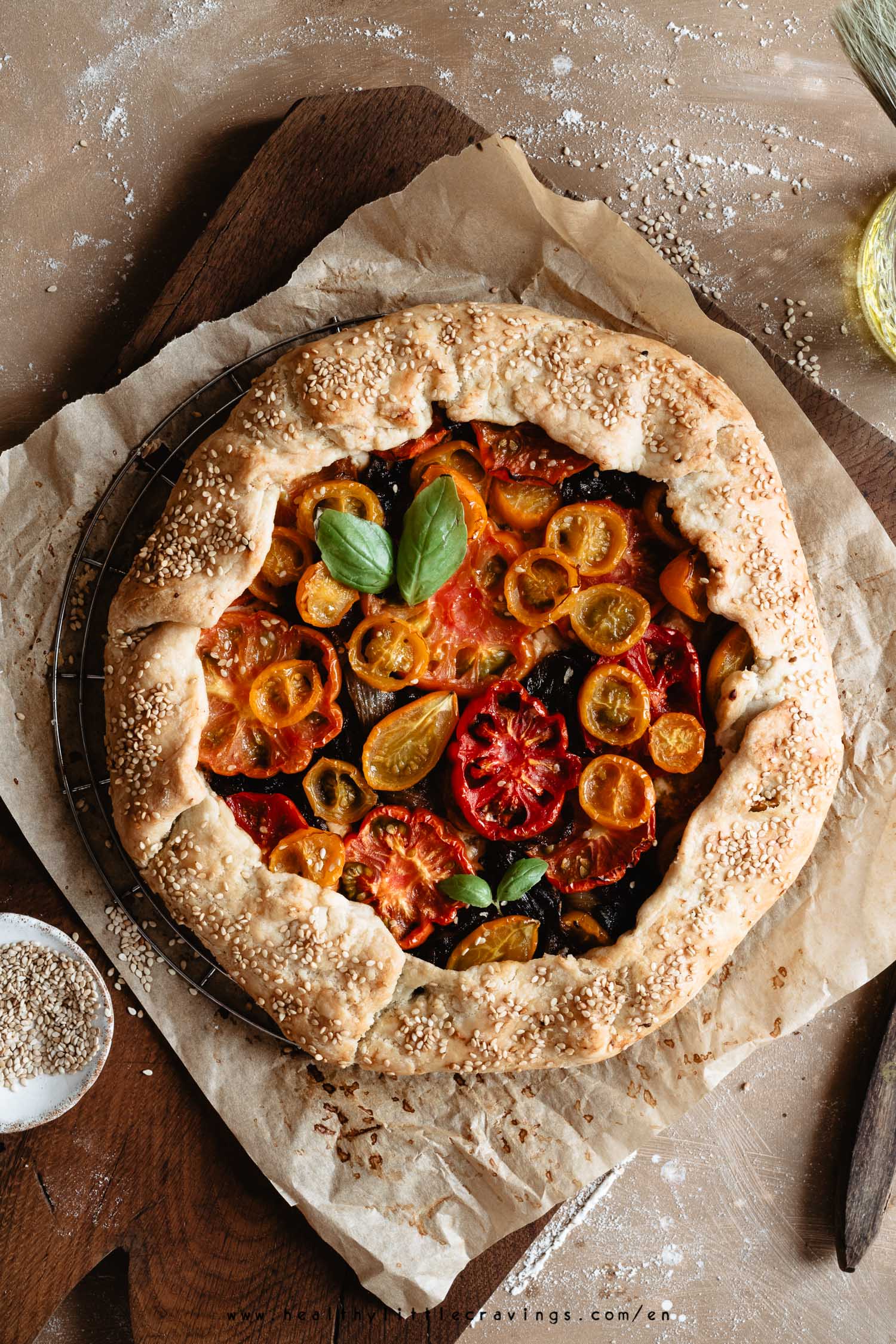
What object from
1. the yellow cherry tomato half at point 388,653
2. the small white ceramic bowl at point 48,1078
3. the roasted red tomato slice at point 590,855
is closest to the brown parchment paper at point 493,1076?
the small white ceramic bowl at point 48,1078

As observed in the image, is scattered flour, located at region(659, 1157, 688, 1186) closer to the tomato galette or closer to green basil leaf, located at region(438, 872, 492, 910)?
the tomato galette

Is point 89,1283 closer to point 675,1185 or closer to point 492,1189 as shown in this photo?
point 492,1189

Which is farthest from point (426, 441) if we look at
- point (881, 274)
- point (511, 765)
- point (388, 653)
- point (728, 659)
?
point (881, 274)

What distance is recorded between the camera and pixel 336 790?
3.34m

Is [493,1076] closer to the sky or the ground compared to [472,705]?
closer to the ground

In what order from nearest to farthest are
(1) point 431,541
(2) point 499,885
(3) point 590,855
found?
(1) point 431,541 < (2) point 499,885 < (3) point 590,855

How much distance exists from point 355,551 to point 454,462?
0.54 m

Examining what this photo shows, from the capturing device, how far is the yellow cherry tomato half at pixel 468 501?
3334 millimetres

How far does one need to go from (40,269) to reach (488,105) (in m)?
1.86

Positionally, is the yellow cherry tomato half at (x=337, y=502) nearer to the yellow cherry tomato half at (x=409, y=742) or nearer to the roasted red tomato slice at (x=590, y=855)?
the yellow cherry tomato half at (x=409, y=742)

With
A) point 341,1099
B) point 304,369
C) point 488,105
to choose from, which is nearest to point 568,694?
point 304,369

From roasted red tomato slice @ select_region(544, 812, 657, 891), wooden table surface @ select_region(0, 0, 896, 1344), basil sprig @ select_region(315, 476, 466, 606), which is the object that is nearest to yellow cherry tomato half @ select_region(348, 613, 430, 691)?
basil sprig @ select_region(315, 476, 466, 606)

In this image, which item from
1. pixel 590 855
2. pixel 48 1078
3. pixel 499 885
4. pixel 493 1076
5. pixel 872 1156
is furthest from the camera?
pixel 872 1156

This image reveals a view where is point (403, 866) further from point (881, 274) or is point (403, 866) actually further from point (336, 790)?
point (881, 274)
